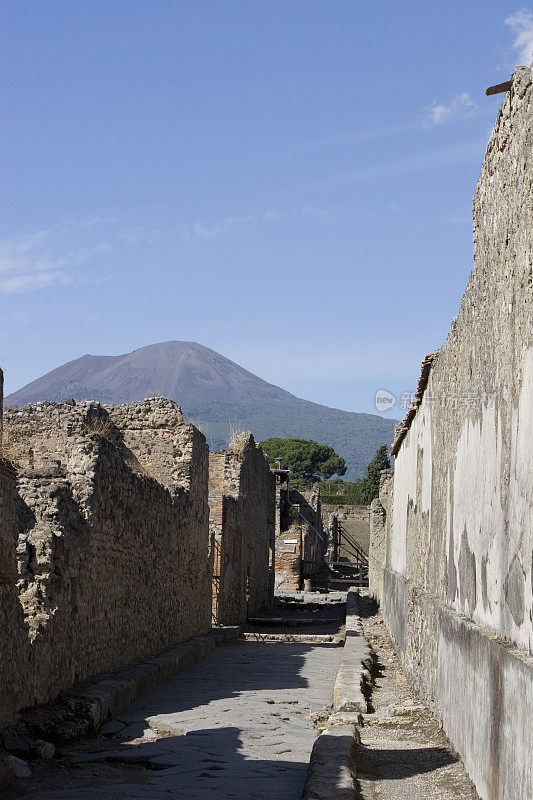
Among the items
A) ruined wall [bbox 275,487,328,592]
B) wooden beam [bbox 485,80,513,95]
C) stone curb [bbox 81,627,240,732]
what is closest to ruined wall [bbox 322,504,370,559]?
ruined wall [bbox 275,487,328,592]

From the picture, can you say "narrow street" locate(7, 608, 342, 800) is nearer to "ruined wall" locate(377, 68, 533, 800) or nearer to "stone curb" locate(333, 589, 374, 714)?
"stone curb" locate(333, 589, 374, 714)

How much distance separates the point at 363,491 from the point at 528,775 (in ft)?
215

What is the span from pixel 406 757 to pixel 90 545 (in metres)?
3.79

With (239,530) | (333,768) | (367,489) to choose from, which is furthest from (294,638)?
(367,489)

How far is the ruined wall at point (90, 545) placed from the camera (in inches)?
279

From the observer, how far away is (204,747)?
684 centimetres

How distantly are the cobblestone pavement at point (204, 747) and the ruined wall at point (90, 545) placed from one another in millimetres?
640

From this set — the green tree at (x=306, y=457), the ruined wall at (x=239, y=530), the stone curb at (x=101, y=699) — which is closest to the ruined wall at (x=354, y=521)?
the ruined wall at (x=239, y=530)

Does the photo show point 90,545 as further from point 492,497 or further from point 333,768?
point 492,497

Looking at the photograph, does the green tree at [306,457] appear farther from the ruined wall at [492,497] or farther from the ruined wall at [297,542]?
the ruined wall at [492,497]

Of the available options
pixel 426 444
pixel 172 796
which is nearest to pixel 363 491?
pixel 426 444

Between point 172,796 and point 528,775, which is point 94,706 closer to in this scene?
point 172,796

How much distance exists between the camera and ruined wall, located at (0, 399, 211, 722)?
23.2ft

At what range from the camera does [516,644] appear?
4395 mm
